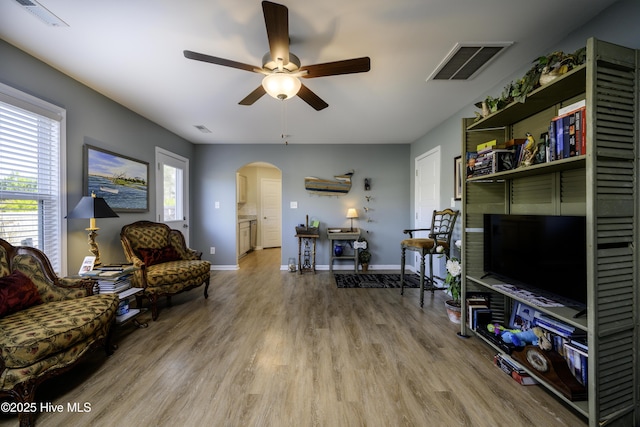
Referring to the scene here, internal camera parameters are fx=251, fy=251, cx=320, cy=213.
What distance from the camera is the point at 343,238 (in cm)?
441

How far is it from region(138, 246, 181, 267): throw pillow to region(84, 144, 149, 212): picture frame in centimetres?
60

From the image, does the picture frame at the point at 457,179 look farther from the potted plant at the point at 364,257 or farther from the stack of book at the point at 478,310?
the potted plant at the point at 364,257

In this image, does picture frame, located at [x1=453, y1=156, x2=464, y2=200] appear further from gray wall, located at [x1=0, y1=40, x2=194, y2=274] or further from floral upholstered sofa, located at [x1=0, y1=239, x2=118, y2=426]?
gray wall, located at [x1=0, y1=40, x2=194, y2=274]

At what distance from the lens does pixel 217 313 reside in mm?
2771

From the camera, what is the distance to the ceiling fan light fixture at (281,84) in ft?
5.60

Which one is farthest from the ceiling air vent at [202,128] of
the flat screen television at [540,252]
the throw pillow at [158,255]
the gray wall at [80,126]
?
the flat screen television at [540,252]

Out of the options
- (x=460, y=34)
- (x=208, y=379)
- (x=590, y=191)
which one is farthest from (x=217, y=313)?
(x=460, y=34)

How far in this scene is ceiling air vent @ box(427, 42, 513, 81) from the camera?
6.16ft

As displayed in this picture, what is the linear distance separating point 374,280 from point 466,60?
3067 mm

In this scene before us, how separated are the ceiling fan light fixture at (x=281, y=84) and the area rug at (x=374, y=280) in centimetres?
283

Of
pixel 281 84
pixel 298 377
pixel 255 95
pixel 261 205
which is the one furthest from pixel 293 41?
pixel 261 205

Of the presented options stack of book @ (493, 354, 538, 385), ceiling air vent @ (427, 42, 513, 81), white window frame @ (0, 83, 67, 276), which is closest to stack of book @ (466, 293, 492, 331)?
stack of book @ (493, 354, 538, 385)

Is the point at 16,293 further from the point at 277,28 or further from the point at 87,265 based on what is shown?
the point at 277,28

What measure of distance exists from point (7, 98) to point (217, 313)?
2463 mm
